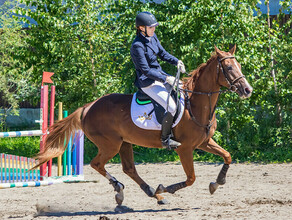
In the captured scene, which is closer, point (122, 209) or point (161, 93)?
point (161, 93)

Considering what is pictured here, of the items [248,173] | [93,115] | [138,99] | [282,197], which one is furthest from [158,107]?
[248,173]

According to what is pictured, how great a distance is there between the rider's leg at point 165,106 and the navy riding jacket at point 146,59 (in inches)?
3.9

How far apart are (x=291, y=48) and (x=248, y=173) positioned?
3.18 meters

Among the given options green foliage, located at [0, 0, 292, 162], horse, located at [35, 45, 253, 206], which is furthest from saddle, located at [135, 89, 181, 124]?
green foliage, located at [0, 0, 292, 162]

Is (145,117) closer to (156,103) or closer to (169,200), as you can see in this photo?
(156,103)

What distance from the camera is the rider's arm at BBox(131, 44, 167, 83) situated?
5.95 m

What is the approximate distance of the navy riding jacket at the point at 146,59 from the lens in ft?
19.6

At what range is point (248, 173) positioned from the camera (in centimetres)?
895

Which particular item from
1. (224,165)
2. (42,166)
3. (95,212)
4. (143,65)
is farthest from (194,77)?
(42,166)

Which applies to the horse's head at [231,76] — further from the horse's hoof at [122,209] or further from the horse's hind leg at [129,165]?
the horse's hoof at [122,209]

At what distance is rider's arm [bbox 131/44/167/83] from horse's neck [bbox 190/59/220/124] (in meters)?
0.54

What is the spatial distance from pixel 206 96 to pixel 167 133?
702 mm

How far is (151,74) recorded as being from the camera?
594 centimetres

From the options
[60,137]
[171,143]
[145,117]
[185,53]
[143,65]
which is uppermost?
[185,53]
